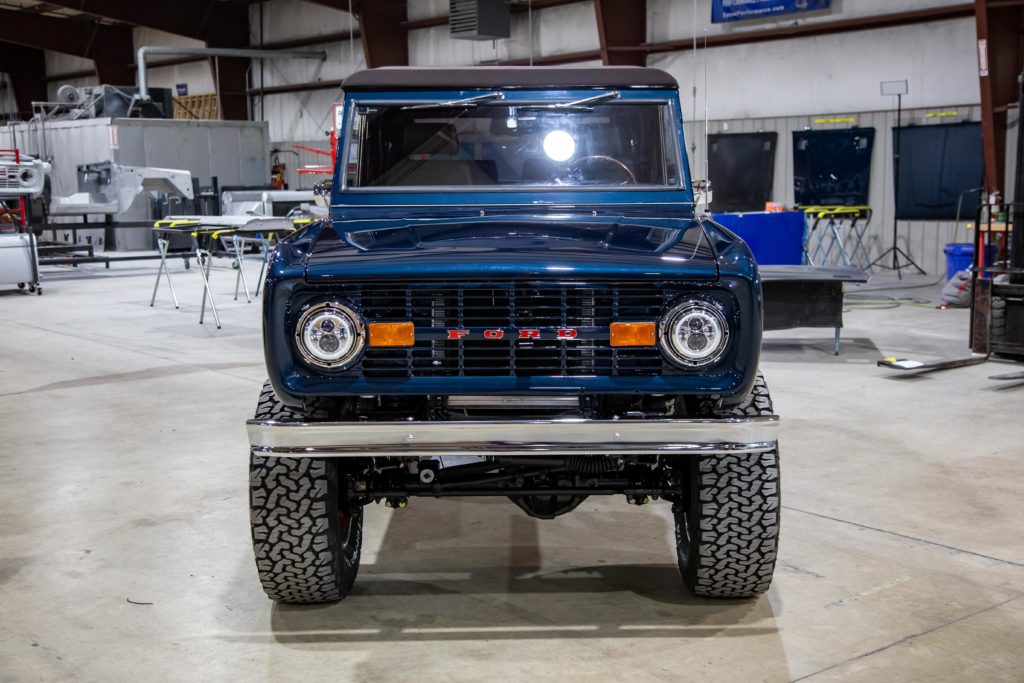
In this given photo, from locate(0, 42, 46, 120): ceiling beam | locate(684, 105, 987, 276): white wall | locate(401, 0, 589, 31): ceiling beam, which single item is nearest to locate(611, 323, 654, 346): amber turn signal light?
locate(684, 105, 987, 276): white wall

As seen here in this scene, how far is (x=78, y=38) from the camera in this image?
28.0 m

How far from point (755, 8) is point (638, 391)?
→ 14.1 meters

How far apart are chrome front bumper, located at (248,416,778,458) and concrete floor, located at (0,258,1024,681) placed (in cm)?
64

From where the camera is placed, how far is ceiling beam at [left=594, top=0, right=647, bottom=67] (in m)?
16.9

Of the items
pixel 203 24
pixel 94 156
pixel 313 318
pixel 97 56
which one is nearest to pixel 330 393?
pixel 313 318

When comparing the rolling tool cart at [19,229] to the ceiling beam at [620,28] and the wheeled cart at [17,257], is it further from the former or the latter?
the ceiling beam at [620,28]

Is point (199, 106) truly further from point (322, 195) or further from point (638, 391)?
point (638, 391)

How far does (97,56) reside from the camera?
28188 millimetres

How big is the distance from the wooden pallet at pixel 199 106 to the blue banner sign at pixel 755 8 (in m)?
13.6

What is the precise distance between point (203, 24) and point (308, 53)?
9.77 ft

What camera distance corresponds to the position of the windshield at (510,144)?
420 cm

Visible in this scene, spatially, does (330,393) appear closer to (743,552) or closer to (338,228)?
(338,228)

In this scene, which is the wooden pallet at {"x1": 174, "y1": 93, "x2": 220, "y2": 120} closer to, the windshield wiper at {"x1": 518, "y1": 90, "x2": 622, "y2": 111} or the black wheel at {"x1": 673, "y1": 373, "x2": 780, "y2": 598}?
the windshield wiper at {"x1": 518, "y1": 90, "x2": 622, "y2": 111}

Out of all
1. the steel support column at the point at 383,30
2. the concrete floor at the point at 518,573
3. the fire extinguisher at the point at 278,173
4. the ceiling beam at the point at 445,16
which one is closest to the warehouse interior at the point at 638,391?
the concrete floor at the point at 518,573
